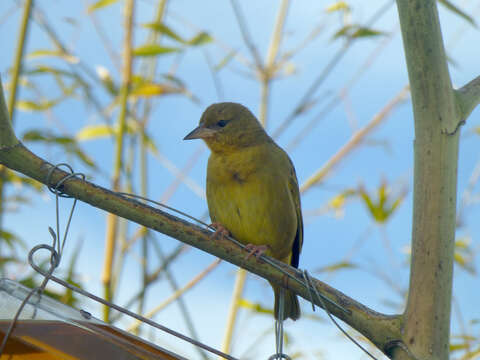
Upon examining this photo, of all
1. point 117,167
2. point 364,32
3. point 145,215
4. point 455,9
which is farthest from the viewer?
point 364,32

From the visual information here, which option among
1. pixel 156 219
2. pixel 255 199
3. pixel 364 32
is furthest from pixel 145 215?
pixel 364 32

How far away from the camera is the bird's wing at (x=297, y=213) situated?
3.58 meters

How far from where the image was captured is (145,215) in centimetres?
216

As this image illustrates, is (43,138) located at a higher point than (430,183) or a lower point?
higher

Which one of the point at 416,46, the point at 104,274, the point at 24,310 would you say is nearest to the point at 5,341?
the point at 24,310

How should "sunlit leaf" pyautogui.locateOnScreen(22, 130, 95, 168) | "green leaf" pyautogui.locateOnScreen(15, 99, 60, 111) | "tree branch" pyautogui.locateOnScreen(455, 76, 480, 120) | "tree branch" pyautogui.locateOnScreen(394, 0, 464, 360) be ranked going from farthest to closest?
1. "green leaf" pyautogui.locateOnScreen(15, 99, 60, 111)
2. "sunlit leaf" pyautogui.locateOnScreen(22, 130, 95, 168)
3. "tree branch" pyautogui.locateOnScreen(455, 76, 480, 120)
4. "tree branch" pyautogui.locateOnScreen(394, 0, 464, 360)

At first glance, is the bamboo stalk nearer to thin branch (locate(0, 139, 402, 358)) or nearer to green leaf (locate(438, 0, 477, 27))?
thin branch (locate(0, 139, 402, 358))

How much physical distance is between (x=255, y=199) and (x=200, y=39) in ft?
3.19

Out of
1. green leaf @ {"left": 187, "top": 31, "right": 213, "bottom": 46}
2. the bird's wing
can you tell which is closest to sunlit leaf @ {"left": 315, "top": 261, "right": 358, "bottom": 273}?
the bird's wing

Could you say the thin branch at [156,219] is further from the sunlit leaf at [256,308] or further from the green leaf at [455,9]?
the sunlit leaf at [256,308]

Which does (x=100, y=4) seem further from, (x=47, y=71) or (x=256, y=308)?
(x=256, y=308)

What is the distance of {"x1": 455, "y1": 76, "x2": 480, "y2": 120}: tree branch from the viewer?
2.24 meters

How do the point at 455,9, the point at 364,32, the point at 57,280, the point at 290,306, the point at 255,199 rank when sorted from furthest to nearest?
the point at 364,32 → the point at 290,306 → the point at 255,199 → the point at 455,9 → the point at 57,280

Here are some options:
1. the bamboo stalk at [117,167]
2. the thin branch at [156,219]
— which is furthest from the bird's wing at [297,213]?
the thin branch at [156,219]
